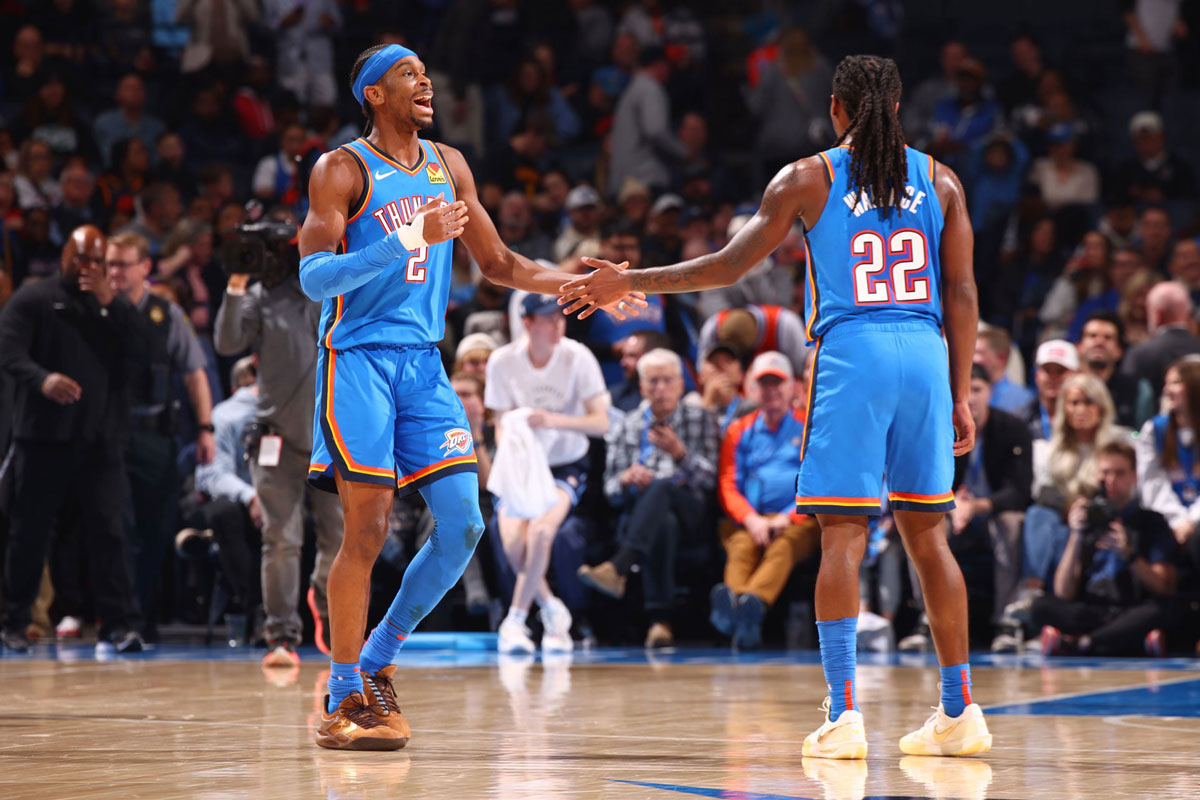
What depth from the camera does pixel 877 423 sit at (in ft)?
16.1

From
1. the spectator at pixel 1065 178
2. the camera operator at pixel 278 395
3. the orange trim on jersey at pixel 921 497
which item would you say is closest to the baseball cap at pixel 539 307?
the camera operator at pixel 278 395

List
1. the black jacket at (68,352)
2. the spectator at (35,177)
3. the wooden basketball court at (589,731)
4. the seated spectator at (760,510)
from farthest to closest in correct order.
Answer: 1. the spectator at (35,177)
2. the seated spectator at (760,510)
3. the black jacket at (68,352)
4. the wooden basketball court at (589,731)

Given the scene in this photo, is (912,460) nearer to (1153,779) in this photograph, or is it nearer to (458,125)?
(1153,779)

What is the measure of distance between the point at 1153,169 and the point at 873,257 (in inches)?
378

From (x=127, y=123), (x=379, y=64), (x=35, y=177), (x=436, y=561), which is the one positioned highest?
(x=127, y=123)

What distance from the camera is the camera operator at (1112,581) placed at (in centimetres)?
880

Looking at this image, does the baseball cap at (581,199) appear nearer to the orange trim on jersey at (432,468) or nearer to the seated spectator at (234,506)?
the seated spectator at (234,506)

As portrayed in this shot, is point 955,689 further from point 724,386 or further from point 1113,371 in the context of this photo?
point 1113,371

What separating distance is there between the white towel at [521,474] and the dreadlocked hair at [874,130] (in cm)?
459

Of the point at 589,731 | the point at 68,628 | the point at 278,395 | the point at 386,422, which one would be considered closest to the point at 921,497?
the point at 589,731

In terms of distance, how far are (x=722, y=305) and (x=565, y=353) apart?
2.37m

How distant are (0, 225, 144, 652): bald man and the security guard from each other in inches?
11.6

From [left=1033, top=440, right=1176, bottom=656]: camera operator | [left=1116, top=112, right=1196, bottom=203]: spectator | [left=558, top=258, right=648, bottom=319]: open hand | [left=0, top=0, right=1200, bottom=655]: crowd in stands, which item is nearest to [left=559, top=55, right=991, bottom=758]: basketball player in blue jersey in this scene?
[left=558, top=258, right=648, bottom=319]: open hand

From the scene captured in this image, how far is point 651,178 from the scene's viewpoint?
14.6 meters
